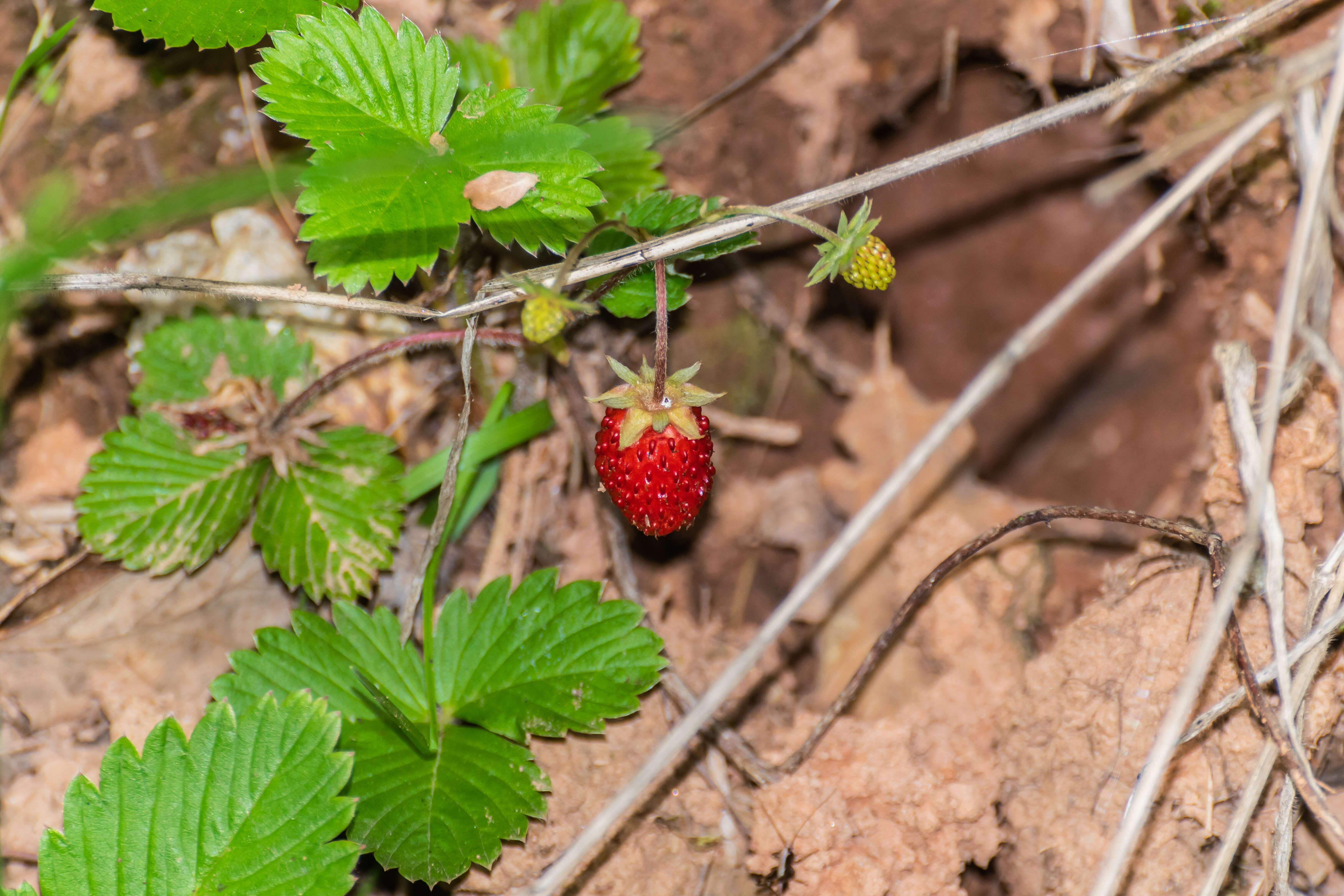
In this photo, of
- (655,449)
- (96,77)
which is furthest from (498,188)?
(96,77)

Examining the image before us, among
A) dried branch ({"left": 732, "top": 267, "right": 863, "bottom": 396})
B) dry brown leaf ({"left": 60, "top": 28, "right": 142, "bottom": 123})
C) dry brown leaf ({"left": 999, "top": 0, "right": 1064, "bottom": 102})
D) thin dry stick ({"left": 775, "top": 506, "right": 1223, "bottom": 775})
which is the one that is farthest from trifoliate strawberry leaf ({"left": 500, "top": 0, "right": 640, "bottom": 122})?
thin dry stick ({"left": 775, "top": 506, "right": 1223, "bottom": 775})

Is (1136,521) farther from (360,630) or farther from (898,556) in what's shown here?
(360,630)

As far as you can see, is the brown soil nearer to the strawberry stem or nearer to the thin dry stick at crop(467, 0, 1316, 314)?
the thin dry stick at crop(467, 0, 1316, 314)

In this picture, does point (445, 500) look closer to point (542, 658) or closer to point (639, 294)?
point (542, 658)

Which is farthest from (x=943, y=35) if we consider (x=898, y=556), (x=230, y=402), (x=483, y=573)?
(x=230, y=402)

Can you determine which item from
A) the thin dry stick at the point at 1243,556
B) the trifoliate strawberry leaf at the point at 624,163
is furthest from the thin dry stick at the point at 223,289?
the thin dry stick at the point at 1243,556

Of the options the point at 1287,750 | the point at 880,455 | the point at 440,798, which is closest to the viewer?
the point at 1287,750
